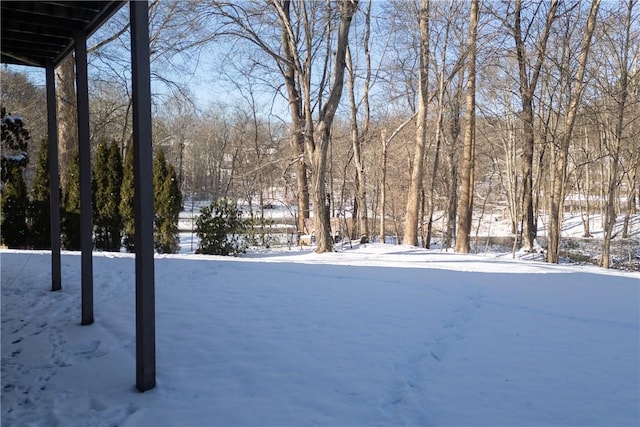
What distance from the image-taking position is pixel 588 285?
6.22 m

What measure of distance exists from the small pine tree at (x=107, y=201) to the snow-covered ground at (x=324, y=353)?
461cm

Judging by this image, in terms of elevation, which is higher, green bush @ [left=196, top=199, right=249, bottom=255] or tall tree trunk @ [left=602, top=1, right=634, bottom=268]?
tall tree trunk @ [left=602, top=1, right=634, bottom=268]

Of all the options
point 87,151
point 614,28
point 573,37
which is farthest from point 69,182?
point 614,28

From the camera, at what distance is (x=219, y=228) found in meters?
10.8

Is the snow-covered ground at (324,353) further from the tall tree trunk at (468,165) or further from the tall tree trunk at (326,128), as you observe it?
the tall tree trunk at (468,165)

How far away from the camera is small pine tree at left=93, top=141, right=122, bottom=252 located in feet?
34.7

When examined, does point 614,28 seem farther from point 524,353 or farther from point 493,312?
point 524,353

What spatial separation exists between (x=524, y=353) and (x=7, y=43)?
5040 millimetres

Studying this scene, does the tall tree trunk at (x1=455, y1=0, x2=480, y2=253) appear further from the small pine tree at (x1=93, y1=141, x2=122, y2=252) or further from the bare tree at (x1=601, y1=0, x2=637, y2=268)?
the small pine tree at (x1=93, y1=141, x2=122, y2=252)

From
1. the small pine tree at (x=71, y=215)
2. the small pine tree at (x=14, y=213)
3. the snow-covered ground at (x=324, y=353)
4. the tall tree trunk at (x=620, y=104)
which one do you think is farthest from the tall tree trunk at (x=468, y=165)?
the small pine tree at (x=14, y=213)

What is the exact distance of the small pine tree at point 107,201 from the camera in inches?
416

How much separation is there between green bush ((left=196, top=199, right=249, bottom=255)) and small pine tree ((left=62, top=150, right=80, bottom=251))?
263 cm

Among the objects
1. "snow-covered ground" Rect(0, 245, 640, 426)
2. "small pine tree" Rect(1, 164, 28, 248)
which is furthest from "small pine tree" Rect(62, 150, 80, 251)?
"snow-covered ground" Rect(0, 245, 640, 426)

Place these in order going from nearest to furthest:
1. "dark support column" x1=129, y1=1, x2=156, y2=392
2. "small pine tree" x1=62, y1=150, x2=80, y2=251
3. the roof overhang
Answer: "dark support column" x1=129, y1=1, x2=156, y2=392, the roof overhang, "small pine tree" x1=62, y1=150, x2=80, y2=251
